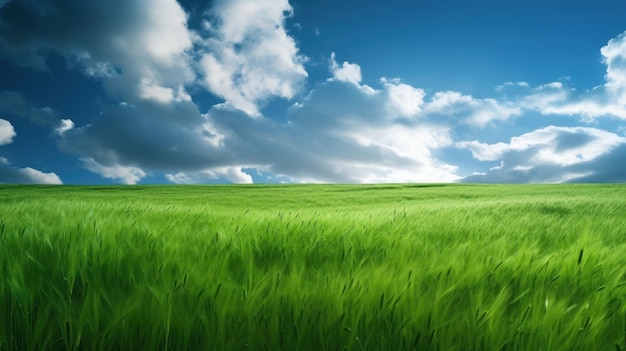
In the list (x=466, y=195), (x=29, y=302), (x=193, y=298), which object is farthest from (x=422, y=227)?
(x=466, y=195)

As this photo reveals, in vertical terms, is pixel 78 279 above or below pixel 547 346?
above

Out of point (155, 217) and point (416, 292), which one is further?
point (155, 217)

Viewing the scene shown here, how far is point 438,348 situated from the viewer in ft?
4.09

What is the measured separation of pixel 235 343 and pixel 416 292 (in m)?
0.88

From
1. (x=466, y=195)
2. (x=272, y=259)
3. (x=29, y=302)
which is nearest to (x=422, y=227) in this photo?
(x=272, y=259)

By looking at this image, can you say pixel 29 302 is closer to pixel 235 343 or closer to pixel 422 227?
pixel 235 343

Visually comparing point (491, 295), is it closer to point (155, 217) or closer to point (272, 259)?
point (272, 259)

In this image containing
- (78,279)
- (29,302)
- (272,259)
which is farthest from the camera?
(272,259)

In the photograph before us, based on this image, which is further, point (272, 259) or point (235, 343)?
point (272, 259)

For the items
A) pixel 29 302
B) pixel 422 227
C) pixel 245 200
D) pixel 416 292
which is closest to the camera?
pixel 29 302

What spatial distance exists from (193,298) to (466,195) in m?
27.8

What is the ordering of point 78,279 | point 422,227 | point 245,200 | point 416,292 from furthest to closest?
1. point 245,200
2. point 422,227
3. point 78,279
4. point 416,292

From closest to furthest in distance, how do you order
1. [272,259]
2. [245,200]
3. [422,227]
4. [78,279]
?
→ [78,279]
[272,259]
[422,227]
[245,200]

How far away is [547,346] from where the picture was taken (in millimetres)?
1211
